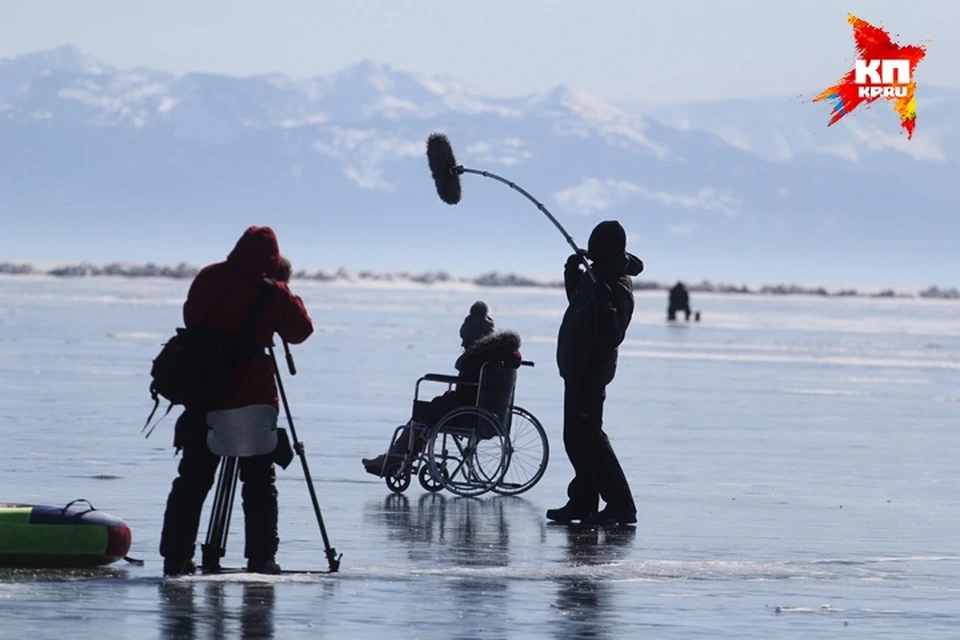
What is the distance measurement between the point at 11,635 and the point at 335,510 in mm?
5117

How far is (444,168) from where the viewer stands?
13.3 meters

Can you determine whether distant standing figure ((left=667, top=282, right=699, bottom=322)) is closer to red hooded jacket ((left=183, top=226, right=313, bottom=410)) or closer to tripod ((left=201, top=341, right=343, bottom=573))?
tripod ((left=201, top=341, right=343, bottom=573))

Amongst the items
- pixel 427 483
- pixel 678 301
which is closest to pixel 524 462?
pixel 427 483

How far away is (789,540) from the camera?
12.5 m

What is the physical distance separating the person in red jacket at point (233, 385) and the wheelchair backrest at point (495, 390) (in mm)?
4296

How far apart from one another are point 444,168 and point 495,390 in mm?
1812

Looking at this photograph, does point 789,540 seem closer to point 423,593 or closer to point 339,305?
point 423,593

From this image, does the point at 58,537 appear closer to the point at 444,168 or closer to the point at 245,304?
the point at 245,304

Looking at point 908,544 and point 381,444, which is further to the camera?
point 381,444

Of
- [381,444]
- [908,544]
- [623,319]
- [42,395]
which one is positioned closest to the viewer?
[908,544]

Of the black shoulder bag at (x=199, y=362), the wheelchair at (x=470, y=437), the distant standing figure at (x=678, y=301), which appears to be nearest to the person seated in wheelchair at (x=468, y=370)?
the wheelchair at (x=470, y=437)

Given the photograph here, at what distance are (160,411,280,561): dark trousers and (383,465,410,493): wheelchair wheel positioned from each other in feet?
14.1

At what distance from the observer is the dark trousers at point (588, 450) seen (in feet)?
43.2

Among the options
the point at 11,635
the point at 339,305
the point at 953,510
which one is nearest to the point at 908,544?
the point at 953,510
